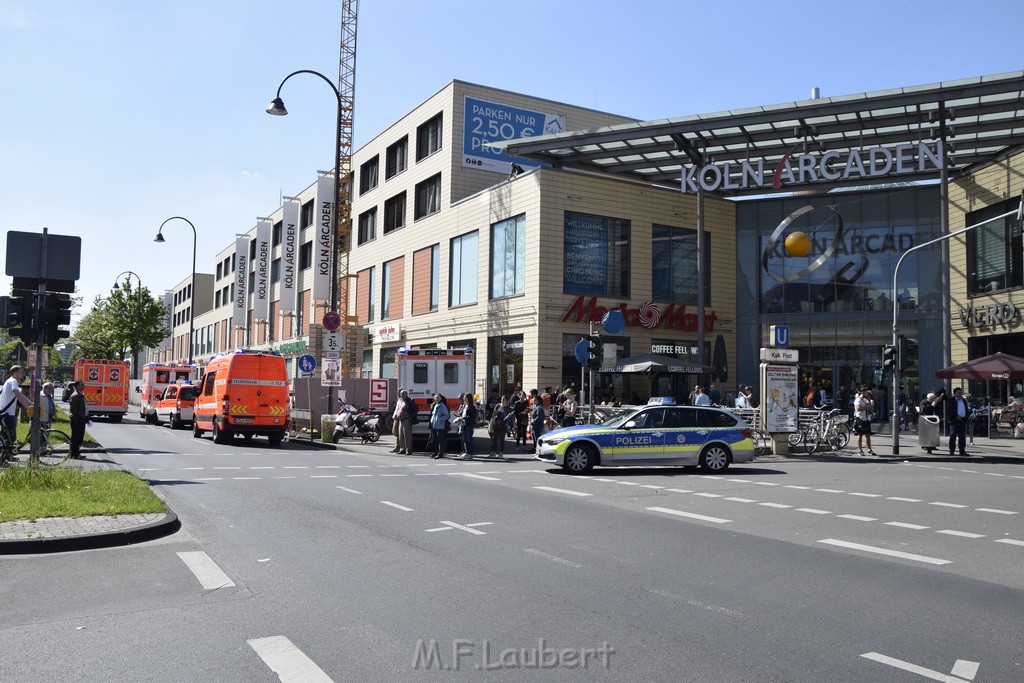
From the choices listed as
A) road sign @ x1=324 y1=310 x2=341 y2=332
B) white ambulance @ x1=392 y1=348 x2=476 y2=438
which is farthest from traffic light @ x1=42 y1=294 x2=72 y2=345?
white ambulance @ x1=392 y1=348 x2=476 y2=438

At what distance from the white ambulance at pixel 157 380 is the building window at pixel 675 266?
896 inches

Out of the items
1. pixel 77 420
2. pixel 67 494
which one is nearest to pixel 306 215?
pixel 77 420

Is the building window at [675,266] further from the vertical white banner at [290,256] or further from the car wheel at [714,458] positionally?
the vertical white banner at [290,256]

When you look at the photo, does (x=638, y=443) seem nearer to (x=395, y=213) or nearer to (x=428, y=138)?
(x=428, y=138)

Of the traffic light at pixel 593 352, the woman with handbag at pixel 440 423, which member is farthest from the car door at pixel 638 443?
the woman with handbag at pixel 440 423

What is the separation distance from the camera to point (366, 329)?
47.2 m

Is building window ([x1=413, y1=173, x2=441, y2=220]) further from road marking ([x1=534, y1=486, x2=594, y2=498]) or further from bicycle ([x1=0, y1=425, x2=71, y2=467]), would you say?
road marking ([x1=534, y1=486, x2=594, y2=498])

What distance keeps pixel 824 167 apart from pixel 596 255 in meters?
9.09

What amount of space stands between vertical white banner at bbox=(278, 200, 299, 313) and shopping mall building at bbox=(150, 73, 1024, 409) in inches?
765

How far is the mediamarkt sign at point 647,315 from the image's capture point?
33.3 metres

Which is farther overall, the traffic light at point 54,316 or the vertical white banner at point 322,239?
the vertical white banner at point 322,239

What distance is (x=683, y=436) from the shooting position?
18.2 m

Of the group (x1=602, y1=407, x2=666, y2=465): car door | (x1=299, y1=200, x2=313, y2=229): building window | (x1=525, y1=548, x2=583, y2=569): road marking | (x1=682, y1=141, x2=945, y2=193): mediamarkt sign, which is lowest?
(x1=525, y1=548, x2=583, y2=569): road marking

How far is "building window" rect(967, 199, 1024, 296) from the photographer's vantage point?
2908 cm
